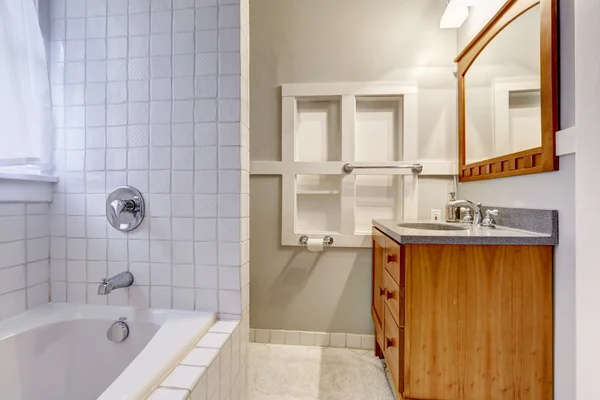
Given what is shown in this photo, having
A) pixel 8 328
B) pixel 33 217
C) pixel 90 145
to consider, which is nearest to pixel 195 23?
pixel 90 145

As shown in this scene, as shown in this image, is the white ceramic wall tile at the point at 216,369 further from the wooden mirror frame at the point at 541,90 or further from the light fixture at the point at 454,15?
the light fixture at the point at 454,15

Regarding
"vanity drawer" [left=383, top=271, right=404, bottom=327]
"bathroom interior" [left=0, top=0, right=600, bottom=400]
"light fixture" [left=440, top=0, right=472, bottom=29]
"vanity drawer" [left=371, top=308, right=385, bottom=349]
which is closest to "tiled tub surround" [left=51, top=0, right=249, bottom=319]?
"bathroom interior" [left=0, top=0, right=600, bottom=400]

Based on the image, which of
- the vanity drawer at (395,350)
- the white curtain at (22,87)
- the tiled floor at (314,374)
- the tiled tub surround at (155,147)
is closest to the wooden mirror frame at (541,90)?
the vanity drawer at (395,350)

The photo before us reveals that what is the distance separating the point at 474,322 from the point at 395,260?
358 mm

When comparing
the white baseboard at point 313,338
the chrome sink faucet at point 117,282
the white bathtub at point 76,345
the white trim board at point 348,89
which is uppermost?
the white trim board at point 348,89

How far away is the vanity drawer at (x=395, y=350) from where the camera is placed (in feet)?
3.72

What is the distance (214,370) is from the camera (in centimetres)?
86

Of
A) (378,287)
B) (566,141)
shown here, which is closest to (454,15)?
(566,141)

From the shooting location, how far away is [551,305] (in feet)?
3.55

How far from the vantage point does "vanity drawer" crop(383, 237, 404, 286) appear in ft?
3.75

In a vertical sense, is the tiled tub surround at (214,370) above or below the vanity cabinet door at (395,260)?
below

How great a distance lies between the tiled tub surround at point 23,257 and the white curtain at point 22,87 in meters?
0.20

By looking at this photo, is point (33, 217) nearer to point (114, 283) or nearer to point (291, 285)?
point (114, 283)

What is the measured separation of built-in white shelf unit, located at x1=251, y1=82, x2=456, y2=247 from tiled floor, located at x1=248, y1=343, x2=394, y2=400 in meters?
0.71
